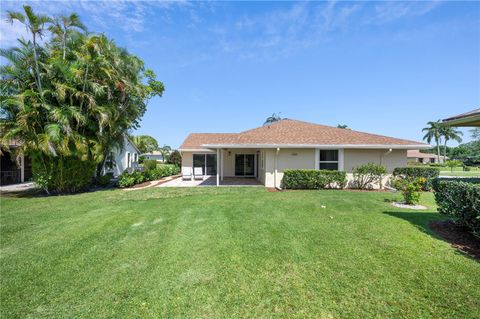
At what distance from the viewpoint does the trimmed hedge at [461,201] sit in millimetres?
4977

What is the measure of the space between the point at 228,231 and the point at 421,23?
1170 centimetres

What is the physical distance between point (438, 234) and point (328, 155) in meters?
9.18

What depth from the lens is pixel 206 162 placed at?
76.0ft

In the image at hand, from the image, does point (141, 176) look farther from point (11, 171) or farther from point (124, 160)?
point (11, 171)

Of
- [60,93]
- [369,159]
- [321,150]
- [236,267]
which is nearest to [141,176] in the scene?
[60,93]

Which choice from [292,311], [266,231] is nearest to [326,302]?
[292,311]

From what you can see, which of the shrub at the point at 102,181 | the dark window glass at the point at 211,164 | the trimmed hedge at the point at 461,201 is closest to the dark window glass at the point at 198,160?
the dark window glass at the point at 211,164

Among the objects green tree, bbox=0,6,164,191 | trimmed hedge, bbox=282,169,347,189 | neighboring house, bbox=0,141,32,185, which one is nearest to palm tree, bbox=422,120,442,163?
trimmed hedge, bbox=282,169,347,189

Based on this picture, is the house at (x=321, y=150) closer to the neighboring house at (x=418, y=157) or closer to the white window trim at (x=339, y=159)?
the white window trim at (x=339, y=159)

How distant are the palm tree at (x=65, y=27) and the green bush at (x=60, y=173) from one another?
584 centimetres

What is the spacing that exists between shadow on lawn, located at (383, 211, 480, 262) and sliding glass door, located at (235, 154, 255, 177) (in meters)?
14.9

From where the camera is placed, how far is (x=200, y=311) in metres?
3.13

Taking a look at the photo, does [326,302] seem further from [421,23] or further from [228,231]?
[421,23]

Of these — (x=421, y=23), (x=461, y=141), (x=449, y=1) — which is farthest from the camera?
(x=461, y=141)
